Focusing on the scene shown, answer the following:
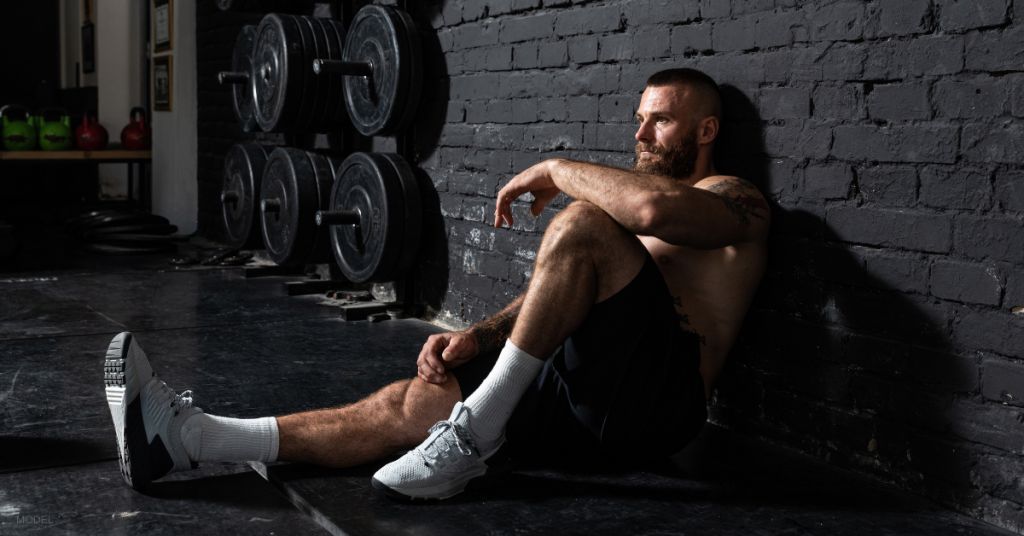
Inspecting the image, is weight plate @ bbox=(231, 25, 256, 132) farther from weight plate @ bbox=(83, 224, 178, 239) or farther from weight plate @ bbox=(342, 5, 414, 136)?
weight plate @ bbox=(83, 224, 178, 239)

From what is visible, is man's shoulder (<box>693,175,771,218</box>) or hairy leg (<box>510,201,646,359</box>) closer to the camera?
hairy leg (<box>510,201,646,359</box>)

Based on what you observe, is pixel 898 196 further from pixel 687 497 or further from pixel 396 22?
pixel 396 22

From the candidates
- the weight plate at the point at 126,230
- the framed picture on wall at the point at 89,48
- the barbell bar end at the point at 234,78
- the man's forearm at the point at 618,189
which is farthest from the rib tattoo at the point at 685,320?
the framed picture on wall at the point at 89,48

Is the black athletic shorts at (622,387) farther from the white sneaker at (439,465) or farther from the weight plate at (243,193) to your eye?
the weight plate at (243,193)

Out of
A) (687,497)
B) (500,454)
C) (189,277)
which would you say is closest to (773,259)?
(687,497)

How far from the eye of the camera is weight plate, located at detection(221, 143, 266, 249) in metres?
4.66

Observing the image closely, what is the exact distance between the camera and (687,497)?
1883mm

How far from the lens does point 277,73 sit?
13.6 feet

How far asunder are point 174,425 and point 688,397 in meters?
1.09

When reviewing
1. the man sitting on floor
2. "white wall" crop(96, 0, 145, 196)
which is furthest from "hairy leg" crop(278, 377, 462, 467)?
"white wall" crop(96, 0, 145, 196)

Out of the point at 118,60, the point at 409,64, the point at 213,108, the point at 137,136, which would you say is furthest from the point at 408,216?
the point at 118,60

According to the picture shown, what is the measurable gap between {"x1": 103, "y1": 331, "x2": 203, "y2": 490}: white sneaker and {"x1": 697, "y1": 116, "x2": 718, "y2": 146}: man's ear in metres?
1.38

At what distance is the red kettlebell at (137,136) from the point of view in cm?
682

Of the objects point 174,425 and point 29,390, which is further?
point 29,390
